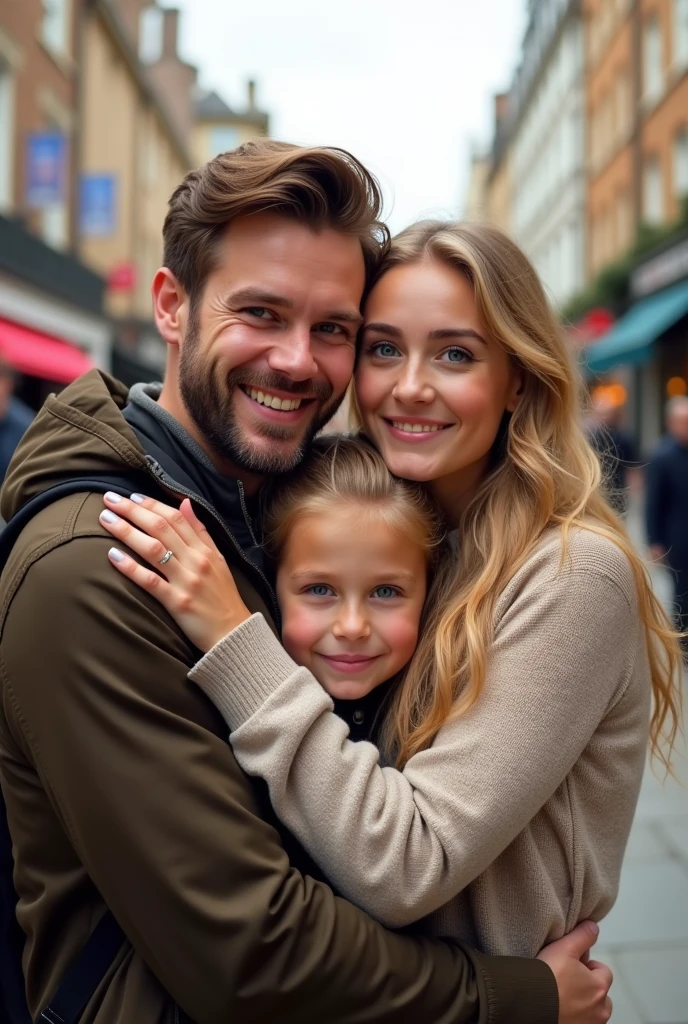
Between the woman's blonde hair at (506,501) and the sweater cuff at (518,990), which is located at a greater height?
the woman's blonde hair at (506,501)

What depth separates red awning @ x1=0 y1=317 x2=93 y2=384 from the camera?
1271 centimetres

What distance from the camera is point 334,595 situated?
7.08 feet

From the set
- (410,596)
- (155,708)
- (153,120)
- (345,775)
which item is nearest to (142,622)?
(155,708)

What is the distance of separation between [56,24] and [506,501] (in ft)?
65.4

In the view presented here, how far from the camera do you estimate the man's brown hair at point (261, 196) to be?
2.05 meters

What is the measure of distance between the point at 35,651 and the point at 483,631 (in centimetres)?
83

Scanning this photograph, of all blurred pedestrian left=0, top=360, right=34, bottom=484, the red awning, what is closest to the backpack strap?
blurred pedestrian left=0, top=360, right=34, bottom=484

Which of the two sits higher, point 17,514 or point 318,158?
point 318,158

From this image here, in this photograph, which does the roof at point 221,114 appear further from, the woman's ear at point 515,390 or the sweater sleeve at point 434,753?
the sweater sleeve at point 434,753

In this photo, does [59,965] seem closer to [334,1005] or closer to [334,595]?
[334,1005]

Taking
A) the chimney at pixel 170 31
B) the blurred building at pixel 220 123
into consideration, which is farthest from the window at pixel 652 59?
the blurred building at pixel 220 123

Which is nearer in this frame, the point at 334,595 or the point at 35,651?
the point at 35,651

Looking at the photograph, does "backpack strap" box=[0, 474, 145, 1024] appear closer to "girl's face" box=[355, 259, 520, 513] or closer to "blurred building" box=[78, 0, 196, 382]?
"girl's face" box=[355, 259, 520, 513]

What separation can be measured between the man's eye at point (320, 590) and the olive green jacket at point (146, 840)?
523 mm
